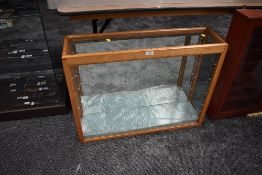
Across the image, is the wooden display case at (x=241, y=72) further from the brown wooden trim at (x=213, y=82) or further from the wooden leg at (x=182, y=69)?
the wooden leg at (x=182, y=69)

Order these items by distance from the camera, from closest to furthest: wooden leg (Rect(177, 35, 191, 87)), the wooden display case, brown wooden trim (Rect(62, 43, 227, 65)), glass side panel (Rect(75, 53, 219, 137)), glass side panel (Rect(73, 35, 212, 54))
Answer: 1. brown wooden trim (Rect(62, 43, 227, 65))
2. the wooden display case
3. glass side panel (Rect(73, 35, 212, 54))
4. wooden leg (Rect(177, 35, 191, 87))
5. glass side panel (Rect(75, 53, 219, 137))

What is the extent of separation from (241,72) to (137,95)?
710mm

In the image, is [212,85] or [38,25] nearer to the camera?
[212,85]

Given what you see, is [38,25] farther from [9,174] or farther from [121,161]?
[121,161]

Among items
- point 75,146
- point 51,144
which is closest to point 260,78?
point 75,146

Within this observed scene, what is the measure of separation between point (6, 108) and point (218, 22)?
2.56 metres

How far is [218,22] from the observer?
9.48 feet

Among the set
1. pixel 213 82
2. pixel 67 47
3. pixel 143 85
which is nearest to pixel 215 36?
pixel 213 82

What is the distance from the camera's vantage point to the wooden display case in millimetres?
1150

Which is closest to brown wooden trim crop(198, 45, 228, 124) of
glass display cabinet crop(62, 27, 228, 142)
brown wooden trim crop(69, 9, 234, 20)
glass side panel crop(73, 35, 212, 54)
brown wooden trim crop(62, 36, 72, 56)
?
glass display cabinet crop(62, 27, 228, 142)

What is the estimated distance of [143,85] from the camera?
170 centimetres

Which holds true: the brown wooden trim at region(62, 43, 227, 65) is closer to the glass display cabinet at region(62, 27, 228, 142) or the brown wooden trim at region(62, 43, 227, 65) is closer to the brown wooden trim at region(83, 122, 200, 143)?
the glass display cabinet at region(62, 27, 228, 142)

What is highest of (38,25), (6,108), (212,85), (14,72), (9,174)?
(38,25)

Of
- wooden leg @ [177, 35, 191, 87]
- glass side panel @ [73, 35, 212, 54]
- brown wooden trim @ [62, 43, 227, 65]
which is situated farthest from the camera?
wooden leg @ [177, 35, 191, 87]
